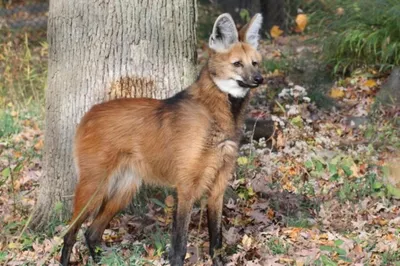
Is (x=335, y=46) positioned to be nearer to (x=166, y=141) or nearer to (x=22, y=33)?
(x=166, y=141)

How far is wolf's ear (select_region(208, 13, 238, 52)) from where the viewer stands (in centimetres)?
436

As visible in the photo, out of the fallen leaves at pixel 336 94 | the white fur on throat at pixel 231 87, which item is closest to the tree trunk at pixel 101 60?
the white fur on throat at pixel 231 87

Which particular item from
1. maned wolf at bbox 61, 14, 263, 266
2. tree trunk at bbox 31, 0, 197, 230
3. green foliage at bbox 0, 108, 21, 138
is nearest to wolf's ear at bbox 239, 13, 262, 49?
maned wolf at bbox 61, 14, 263, 266

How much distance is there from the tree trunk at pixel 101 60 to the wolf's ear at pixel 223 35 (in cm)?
87

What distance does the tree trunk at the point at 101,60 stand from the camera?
508 centimetres

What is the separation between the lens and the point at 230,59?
4324mm

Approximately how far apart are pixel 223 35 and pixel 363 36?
14.8ft

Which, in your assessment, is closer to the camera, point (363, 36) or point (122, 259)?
point (122, 259)

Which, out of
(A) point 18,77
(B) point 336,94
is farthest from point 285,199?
(A) point 18,77

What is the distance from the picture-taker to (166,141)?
448 centimetres

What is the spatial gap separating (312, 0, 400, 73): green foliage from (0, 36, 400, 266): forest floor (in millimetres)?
533

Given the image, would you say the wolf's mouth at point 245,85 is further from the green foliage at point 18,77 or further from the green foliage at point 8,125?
the green foliage at point 18,77

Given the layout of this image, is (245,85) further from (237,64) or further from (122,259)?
(122,259)

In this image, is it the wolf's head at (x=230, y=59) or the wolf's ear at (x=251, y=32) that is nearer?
the wolf's head at (x=230, y=59)
